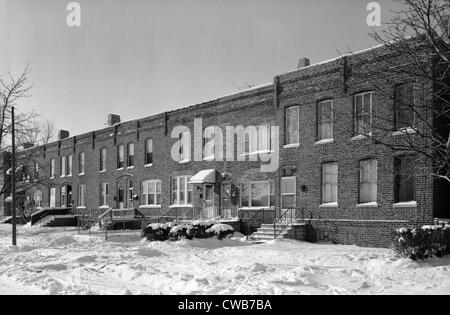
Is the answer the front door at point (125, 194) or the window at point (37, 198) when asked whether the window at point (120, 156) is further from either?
the window at point (37, 198)

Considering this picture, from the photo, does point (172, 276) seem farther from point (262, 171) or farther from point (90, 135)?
point (90, 135)

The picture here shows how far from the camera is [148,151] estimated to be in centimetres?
3588

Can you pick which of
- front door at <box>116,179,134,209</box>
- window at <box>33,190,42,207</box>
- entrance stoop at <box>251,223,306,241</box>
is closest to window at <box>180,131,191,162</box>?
front door at <box>116,179,134,209</box>

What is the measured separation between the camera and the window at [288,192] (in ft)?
82.0

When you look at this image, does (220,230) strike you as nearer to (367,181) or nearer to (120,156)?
(367,181)

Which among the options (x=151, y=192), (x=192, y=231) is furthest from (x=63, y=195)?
(x=192, y=231)

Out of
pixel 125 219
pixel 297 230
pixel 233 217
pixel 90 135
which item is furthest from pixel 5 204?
pixel 297 230

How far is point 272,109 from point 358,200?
22.6ft

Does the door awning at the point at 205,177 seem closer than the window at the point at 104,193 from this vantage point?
Yes

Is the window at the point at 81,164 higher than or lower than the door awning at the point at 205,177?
higher

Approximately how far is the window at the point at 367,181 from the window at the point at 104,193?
23464mm

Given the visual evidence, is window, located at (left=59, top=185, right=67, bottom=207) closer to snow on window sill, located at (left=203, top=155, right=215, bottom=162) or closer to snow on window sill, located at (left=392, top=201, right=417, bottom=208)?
snow on window sill, located at (left=203, top=155, right=215, bottom=162)

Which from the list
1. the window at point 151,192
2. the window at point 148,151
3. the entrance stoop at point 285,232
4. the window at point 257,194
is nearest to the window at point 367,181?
the entrance stoop at point 285,232
